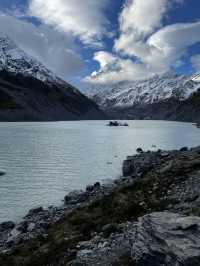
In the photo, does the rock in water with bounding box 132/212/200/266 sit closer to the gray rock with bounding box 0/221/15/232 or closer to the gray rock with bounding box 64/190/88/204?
the gray rock with bounding box 0/221/15/232

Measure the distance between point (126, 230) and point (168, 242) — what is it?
17.6 ft

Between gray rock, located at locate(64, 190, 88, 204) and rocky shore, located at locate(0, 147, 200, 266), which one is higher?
rocky shore, located at locate(0, 147, 200, 266)

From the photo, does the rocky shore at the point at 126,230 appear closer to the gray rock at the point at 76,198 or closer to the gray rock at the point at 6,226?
the gray rock at the point at 6,226

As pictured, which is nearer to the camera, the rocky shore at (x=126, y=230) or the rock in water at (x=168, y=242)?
the rock in water at (x=168, y=242)

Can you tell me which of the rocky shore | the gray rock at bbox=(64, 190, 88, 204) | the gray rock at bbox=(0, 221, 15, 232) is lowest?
the gray rock at bbox=(0, 221, 15, 232)

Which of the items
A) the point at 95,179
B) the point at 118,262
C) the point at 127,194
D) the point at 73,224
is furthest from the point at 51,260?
the point at 95,179

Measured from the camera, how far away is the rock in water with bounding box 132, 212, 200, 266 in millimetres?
12077

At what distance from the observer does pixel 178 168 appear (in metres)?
29.2

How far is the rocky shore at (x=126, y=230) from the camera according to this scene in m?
12.9

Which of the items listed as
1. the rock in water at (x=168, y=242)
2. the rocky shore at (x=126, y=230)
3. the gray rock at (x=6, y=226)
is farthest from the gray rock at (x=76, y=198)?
the rock in water at (x=168, y=242)

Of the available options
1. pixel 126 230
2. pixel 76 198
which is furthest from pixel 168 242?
pixel 76 198

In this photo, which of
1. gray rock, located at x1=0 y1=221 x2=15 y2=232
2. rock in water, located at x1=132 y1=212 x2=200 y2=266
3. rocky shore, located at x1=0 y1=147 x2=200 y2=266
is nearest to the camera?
rock in water, located at x1=132 y1=212 x2=200 y2=266

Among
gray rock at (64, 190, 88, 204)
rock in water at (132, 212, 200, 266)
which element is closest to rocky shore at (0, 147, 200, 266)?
rock in water at (132, 212, 200, 266)

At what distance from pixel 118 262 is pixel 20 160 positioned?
2151 inches
